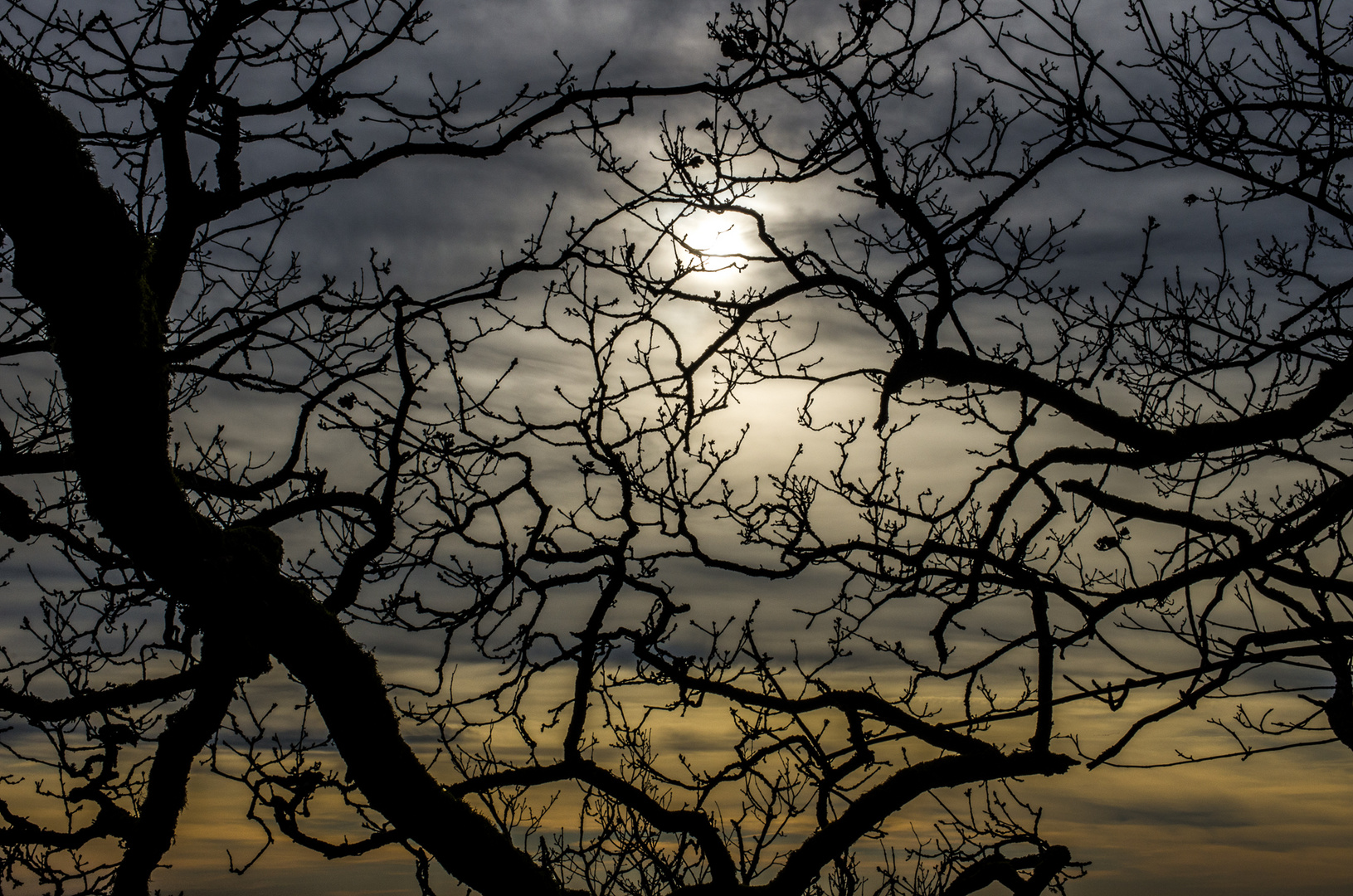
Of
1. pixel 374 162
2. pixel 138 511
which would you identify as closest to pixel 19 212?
pixel 138 511

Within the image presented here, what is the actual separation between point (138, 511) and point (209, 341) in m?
3.19

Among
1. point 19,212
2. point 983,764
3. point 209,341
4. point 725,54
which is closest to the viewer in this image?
point 19,212

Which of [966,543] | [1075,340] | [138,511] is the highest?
[1075,340]

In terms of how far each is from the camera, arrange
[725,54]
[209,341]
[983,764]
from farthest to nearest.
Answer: [209,341] < [725,54] < [983,764]

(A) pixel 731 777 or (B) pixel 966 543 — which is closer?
(A) pixel 731 777

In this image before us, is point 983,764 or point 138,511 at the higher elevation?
point 138,511

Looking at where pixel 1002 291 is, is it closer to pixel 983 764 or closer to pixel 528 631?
pixel 983 764

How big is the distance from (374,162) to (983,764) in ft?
16.0

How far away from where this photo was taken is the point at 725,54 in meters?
5.43

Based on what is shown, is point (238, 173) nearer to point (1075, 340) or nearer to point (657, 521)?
point (657, 521)

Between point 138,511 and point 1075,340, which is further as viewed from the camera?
point 1075,340

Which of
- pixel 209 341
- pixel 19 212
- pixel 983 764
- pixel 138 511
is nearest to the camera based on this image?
pixel 19 212

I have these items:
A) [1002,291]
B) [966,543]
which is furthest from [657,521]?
[1002,291]

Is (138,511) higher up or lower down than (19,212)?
lower down
